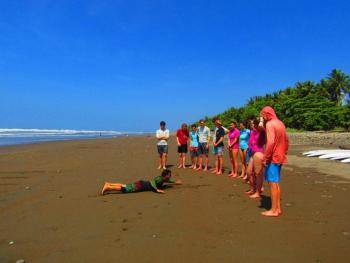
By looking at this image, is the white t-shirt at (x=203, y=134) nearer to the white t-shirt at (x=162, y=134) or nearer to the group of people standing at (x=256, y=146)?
the group of people standing at (x=256, y=146)

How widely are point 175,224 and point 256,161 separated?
8.15 feet

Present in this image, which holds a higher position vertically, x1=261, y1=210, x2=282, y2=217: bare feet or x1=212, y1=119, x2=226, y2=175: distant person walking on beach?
x1=212, y1=119, x2=226, y2=175: distant person walking on beach

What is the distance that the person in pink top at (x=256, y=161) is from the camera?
21.4ft

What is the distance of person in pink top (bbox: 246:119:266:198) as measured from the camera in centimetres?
653

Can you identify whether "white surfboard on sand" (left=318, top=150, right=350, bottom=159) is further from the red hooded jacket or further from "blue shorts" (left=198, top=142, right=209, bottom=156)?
the red hooded jacket

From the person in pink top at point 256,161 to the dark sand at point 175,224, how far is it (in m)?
0.31

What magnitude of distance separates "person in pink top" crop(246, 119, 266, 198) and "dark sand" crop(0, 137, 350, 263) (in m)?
0.31

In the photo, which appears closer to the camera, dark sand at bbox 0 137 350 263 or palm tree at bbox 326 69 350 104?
dark sand at bbox 0 137 350 263

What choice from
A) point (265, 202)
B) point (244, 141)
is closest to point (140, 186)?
point (265, 202)

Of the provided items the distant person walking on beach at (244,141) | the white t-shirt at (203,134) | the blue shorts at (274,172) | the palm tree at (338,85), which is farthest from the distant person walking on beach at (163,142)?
the palm tree at (338,85)

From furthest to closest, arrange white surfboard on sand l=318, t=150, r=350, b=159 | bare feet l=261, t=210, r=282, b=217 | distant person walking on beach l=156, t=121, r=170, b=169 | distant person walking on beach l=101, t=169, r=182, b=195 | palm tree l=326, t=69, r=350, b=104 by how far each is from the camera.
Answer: palm tree l=326, t=69, r=350, b=104, white surfboard on sand l=318, t=150, r=350, b=159, distant person walking on beach l=156, t=121, r=170, b=169, distant person walking on beach l=101, t=169, r=182, b=195, bare feet l=261, t=210, r=282, b=217

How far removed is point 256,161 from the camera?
6.54 metres

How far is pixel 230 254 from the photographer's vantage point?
375cm

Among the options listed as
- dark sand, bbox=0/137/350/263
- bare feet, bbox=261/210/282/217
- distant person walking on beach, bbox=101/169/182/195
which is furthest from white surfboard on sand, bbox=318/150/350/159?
bare feet, bbox=261/210/282/217
